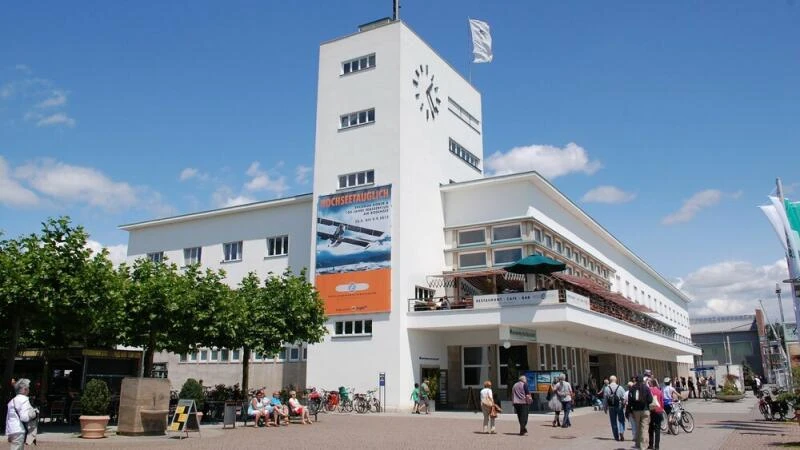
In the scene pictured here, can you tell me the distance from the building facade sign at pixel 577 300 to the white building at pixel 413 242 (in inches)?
3.0

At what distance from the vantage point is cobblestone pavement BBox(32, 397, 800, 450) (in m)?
16.5

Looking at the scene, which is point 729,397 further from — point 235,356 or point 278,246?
point 235,356

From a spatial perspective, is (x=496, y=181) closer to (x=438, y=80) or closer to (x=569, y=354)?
(x=438, y=80)

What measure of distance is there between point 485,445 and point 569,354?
79.5ft

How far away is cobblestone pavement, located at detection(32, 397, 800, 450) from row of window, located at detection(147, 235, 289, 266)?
56.5ft

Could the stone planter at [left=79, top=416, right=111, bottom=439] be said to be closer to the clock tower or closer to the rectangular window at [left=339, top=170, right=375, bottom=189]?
the clock tower

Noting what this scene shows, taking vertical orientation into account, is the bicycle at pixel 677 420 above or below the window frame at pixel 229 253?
below

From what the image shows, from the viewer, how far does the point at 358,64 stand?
123 feet

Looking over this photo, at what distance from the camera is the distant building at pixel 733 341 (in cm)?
11838

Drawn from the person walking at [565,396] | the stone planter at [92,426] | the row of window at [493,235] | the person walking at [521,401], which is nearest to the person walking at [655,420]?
the person walking at [521,401]

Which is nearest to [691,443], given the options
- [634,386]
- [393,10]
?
[634,386]

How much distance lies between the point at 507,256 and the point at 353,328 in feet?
29.6

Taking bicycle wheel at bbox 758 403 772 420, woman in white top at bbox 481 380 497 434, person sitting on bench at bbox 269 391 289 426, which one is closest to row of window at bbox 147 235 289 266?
person sitting on bench at bbox 269 391 289 426

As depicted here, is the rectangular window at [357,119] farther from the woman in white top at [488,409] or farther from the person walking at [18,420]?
the person walking at [18,420]
